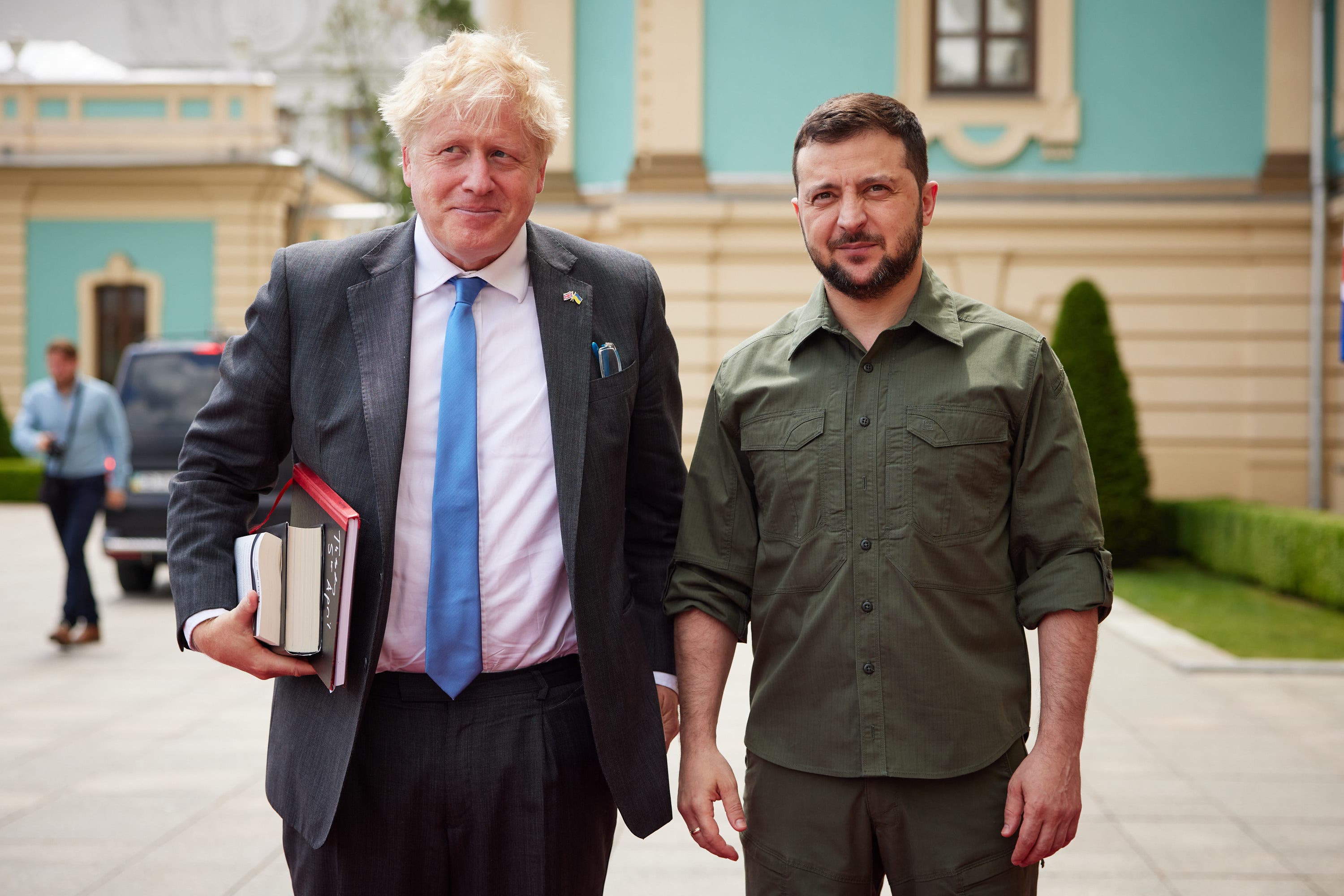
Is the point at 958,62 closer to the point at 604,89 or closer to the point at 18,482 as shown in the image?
the point at 604,89

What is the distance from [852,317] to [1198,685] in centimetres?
592

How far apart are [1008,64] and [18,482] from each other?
17642 millimetres

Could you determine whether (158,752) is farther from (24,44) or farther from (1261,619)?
(24,44)

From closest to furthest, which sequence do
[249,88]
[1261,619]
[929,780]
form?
1. [929,780]
2. [1261,619]
3. [249,88]

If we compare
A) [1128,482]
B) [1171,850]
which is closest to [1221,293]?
[1128,482]


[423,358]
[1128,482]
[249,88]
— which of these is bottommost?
[1128,482]

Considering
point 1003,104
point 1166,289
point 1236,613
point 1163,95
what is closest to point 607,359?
point 1236,613

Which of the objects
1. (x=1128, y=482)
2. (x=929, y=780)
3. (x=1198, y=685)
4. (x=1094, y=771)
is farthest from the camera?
(x=1128, y=482)

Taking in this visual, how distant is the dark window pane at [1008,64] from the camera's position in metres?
14.8

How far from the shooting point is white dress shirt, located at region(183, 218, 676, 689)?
2367 millimetres

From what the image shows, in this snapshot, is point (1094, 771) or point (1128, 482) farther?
point (1128, 482)

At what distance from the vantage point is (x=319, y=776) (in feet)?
7.64

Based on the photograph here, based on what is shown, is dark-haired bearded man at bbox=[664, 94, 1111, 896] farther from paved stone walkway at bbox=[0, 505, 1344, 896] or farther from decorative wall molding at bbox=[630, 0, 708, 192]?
decorative wall molding at bbox=[630, 0, 708, 192]

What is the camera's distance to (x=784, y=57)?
14812 mm
